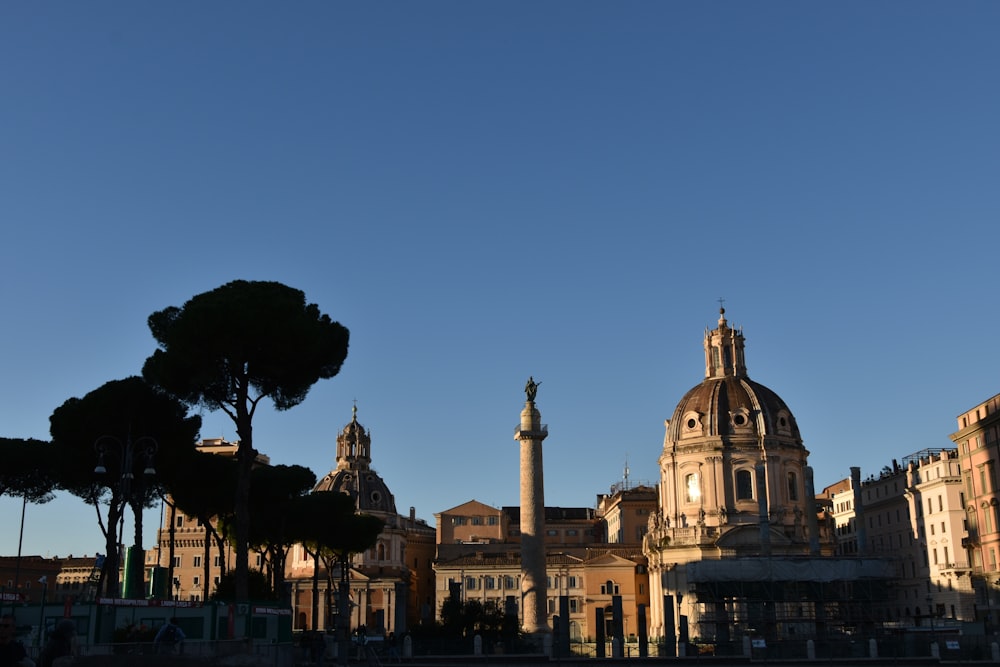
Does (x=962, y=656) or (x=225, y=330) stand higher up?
(x=225, y=330)

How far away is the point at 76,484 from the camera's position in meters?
42.9

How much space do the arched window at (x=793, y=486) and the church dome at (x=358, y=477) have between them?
3663cm

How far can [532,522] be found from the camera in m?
56.4

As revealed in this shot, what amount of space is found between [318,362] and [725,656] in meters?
20.7

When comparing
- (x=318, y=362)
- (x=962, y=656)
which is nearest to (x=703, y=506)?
(x=962, y=656)

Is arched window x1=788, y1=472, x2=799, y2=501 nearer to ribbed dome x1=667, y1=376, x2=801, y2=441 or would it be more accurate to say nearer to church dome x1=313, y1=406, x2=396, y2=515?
ribbed dome x1=667, y1=376, x2=801, y2=441

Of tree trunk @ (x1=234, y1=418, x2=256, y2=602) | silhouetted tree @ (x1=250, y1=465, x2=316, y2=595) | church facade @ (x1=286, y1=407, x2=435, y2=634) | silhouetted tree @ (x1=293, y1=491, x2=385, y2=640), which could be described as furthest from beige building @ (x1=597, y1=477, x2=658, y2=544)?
tree trunk @ (x1=234, y1=418, x2=256, y2=602)

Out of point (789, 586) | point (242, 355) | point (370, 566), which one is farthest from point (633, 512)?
point (242, 355)

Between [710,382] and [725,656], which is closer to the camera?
[725,656]

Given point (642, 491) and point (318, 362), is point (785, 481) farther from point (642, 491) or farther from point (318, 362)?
point (318, 362)

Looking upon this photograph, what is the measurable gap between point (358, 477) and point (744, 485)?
36.2m

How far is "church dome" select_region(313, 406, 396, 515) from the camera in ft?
308

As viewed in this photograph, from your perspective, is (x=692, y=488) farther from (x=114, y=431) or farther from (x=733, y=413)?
(x=114, y=431)

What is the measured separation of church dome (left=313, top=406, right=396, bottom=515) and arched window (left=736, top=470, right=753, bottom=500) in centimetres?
3386
